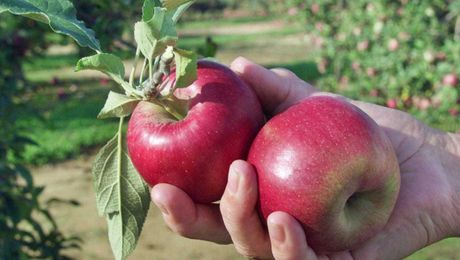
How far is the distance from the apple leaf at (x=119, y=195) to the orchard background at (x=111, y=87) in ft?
2.09

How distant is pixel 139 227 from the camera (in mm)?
1322

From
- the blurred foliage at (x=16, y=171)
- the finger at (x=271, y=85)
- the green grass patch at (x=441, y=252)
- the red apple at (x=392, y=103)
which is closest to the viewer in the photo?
the finger at (x=271, y=85)

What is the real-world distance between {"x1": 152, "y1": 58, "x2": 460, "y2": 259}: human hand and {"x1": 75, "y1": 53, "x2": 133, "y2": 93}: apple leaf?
237 mm

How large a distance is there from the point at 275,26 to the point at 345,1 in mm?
18343

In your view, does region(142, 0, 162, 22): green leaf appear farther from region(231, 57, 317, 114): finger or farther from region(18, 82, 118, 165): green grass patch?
region(18, 82, 118, 165): green grass patch

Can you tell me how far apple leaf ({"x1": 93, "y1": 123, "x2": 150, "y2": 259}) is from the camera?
1.31 m

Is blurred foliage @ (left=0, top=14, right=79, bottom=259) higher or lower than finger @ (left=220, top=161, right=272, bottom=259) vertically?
lower

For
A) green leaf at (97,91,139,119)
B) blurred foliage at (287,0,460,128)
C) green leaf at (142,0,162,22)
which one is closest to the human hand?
green leaf at (97,91,139,119)

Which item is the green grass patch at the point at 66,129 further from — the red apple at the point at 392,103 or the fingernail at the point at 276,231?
the fingernail at the point at 276,231

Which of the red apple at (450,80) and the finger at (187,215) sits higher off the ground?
the finger at (187,215)

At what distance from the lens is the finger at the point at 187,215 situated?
48.5 inches

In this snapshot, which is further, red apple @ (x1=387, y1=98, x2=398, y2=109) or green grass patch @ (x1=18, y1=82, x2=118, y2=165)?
green grass patch @ (x1=18, y1=82, x2=118, y2=165)

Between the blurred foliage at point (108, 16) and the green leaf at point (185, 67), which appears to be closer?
the green leaf at point (185, 67)

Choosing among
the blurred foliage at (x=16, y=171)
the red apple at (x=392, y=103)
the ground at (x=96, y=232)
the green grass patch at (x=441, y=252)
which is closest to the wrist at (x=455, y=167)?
the blurred foliage at (x=16, y=171)
